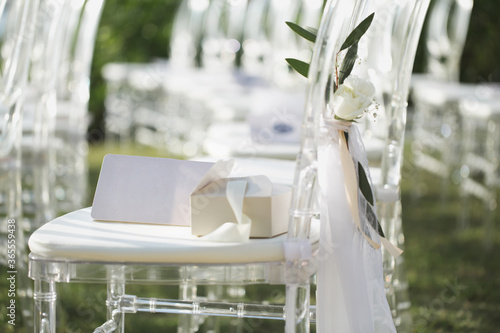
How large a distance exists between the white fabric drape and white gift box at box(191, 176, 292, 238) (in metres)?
0.10

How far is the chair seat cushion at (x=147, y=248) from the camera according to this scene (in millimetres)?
1007

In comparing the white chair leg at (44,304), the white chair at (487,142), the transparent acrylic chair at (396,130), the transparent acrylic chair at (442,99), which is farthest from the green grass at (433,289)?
the white chair leg at (44,304)

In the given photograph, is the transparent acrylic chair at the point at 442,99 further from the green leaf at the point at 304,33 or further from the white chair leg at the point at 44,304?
the white chair leg at the point at 44,304

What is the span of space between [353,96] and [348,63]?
67mm

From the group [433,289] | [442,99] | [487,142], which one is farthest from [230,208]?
[442,99]

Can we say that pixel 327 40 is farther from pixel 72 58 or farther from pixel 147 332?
pixel 72 58

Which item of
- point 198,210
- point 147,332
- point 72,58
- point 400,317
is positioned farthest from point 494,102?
point 198,210

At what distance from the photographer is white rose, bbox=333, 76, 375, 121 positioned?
1.07 meters

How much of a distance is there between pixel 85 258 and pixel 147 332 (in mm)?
1048

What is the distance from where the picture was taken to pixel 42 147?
2154 mm

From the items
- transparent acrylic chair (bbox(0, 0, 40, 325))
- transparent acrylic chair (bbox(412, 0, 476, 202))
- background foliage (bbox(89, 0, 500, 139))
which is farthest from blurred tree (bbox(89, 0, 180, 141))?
transparent acrylic chair (bbox(0, 0, 40, 325))

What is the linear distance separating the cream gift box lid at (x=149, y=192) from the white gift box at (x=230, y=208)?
0.05 metres

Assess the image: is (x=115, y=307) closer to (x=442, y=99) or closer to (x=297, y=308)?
(x=297, y=308)

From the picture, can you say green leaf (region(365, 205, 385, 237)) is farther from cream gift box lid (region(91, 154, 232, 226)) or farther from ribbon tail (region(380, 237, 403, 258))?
cream gift box lid (region(91, 154, 232, 226))
